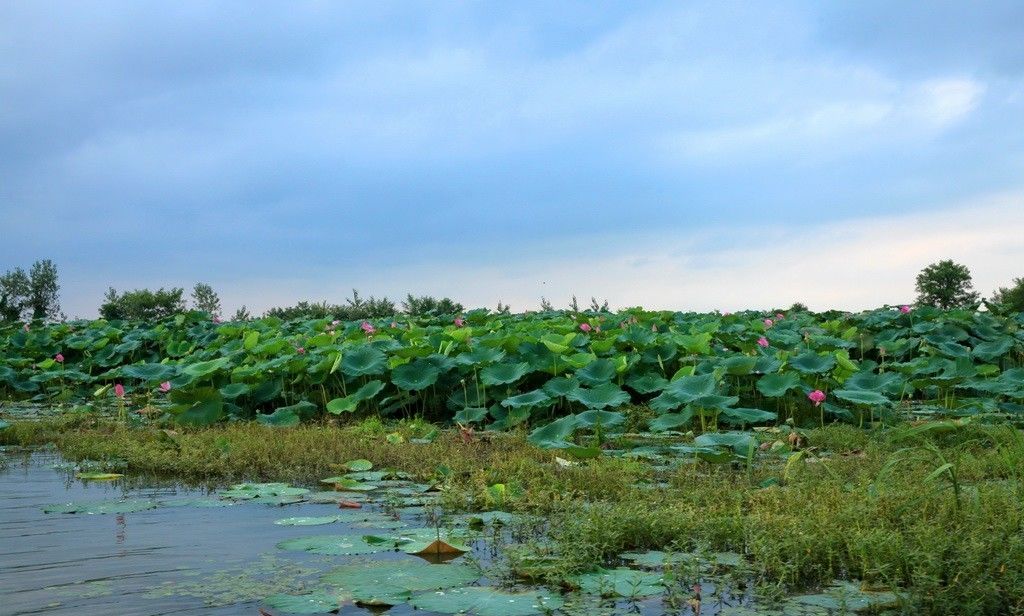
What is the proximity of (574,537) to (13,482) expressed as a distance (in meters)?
4.22

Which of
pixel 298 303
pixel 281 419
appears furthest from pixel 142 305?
pixel 281 419

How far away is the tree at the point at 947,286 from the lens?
17766mm

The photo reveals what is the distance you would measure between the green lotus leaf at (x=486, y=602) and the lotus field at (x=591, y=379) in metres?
2.35

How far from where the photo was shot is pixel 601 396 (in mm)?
7086

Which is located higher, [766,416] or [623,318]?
[623,318]

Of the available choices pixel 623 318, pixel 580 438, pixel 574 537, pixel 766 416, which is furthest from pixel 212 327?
pixel 574 537

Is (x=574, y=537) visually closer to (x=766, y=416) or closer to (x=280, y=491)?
(x=280, y=491)

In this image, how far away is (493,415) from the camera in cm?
803

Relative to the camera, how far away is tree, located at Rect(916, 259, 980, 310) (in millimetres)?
17766

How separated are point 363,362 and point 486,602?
571cm

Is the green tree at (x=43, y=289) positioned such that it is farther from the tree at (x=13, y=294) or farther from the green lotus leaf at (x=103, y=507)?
the green lotus leaf at (x=103, y=507)

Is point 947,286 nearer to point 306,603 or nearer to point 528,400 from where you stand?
point 528,400

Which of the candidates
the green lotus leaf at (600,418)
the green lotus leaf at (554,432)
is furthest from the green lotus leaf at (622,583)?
the green lotus leaf at (600,418)

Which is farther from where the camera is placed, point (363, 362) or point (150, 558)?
point (363, 362)
